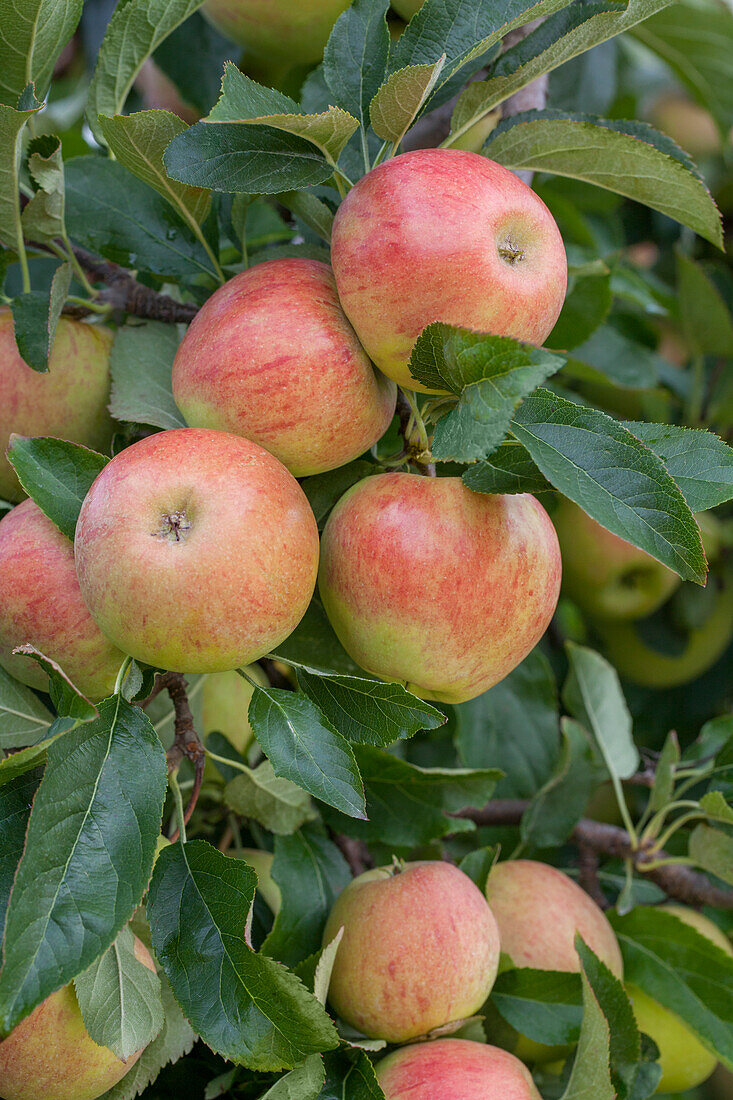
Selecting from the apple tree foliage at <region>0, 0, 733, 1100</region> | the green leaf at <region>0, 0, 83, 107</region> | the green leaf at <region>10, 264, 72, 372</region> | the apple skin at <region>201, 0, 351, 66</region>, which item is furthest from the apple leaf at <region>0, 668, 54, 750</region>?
the apple skin at <region>201, 0, 351, 66</region>

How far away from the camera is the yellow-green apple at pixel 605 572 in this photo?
71.3 inches

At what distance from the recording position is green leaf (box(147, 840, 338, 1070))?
0.73m

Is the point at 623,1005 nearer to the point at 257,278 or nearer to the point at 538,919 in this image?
the point at 538,919

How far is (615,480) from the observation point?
71 cm

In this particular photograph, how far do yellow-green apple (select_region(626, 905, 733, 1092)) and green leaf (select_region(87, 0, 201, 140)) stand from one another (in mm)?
1341

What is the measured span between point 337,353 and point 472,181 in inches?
7.3

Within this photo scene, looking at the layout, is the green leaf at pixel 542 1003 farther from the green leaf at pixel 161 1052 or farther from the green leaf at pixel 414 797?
the green leaf at pixel 161 1052

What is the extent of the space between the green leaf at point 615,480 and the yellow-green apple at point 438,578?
0.09 metres

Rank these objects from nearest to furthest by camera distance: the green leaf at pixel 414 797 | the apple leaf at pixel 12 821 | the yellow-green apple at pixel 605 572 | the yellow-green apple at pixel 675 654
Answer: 1. the apple leaf at pixel 12 821
2. the green leaf at pixel 414 797
3. the yellow-green apple at pixel 605 572
4. the yellow-green apple at pixel 675 654

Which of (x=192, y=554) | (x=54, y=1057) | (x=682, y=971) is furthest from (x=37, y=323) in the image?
(x=682, y=971)

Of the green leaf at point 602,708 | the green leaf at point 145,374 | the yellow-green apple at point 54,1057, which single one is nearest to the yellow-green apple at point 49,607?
the green leaf at point 145,374

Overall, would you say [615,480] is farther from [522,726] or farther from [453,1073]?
[522,726]

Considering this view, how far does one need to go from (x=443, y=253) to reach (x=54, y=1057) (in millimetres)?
777

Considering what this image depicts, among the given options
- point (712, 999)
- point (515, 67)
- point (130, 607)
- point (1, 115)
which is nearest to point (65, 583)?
point (130, 607)
